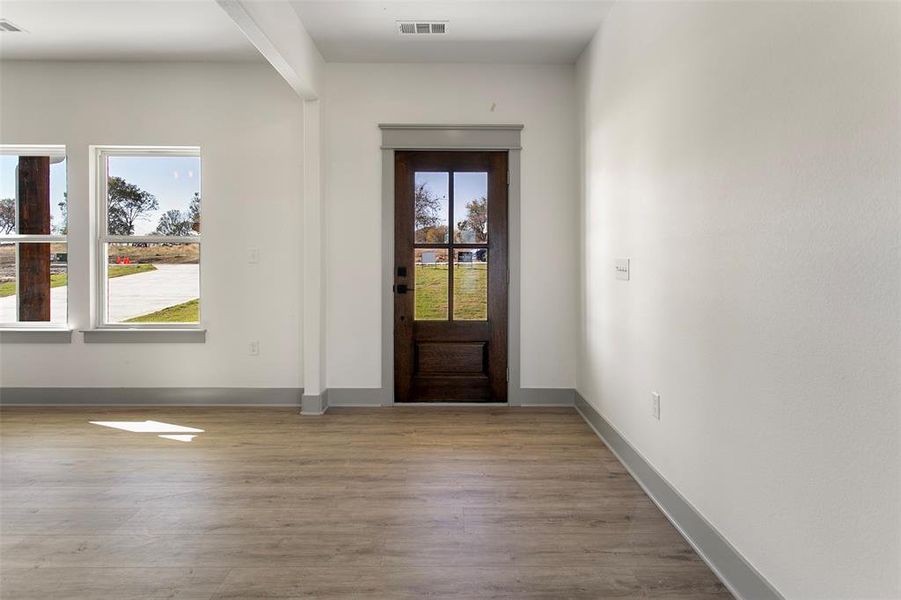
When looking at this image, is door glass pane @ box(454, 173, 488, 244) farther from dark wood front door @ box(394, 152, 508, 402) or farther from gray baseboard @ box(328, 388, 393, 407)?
gray baseboard @ box(328, 388, 393, 407)

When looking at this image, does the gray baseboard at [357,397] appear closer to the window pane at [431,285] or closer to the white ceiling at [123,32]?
the window pane at [431,285]

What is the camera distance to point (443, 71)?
4.57 metres

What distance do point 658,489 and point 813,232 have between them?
1564 mm

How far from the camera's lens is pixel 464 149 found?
4.60 m

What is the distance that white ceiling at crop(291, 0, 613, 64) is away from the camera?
3.57m

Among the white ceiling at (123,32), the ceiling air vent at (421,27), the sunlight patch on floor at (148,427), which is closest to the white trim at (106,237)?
the white ceiling at (123,32)

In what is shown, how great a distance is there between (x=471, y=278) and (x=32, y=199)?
3681 millimetres

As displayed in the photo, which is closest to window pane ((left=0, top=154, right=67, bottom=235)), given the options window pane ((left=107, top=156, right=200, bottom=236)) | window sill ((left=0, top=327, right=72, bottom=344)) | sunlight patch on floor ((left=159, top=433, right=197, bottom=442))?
window pane ((left=107, top=156, right=200, bottom=236))

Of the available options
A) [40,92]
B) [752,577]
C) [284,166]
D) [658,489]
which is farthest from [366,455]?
[40,92]

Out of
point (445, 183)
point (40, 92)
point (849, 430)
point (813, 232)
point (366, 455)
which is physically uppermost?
point (40, 92)

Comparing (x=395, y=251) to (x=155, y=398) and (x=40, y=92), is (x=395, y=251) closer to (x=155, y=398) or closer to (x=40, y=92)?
(x=155, y=398)

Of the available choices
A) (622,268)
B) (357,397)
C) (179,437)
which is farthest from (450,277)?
(179,437)

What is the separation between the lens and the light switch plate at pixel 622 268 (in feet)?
10.7

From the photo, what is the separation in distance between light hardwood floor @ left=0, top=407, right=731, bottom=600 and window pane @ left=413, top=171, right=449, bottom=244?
159 centimetres
